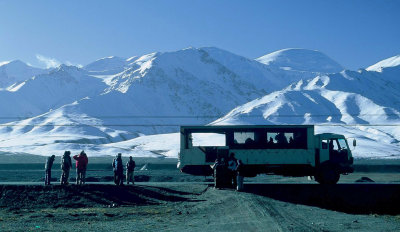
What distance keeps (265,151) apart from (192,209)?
7.85 meters

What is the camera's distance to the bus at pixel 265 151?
27.1 meters

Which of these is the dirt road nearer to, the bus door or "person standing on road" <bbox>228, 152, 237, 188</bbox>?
"person standing on road" <bbox>228, 152, 237, 188</bbox>

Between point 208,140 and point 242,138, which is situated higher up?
point 242,138

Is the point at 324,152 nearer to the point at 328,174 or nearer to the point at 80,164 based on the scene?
the point at 328,174

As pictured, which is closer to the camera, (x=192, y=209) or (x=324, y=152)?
(x=192, y=209)

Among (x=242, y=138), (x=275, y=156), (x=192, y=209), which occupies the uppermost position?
(x=242, y=138)

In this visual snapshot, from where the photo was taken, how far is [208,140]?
1073 inches

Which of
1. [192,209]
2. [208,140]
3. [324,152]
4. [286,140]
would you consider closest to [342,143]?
[324,152]

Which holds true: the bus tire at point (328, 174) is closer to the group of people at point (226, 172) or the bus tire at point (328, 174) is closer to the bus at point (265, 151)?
the bus at point (265, 151)

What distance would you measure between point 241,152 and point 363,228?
38.3ft

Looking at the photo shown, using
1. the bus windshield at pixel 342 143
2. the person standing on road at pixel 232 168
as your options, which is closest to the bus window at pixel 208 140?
the person standing on road at pixel 232 168

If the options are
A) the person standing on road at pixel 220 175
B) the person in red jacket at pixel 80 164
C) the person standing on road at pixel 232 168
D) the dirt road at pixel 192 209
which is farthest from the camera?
the person in red jacket at pixel 80 164

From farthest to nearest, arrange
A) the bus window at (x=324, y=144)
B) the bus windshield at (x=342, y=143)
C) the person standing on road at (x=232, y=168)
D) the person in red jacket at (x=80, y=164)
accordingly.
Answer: the bus windshield at (x=342, y=143) < the bus window at (x=324, y=144) < the person in red jacket at (x=80, y=164) < the person standing on road at (x=232, y=168)

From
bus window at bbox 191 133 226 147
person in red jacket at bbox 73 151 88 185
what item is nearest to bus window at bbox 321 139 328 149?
bus window at bbox 191 133 226 147
